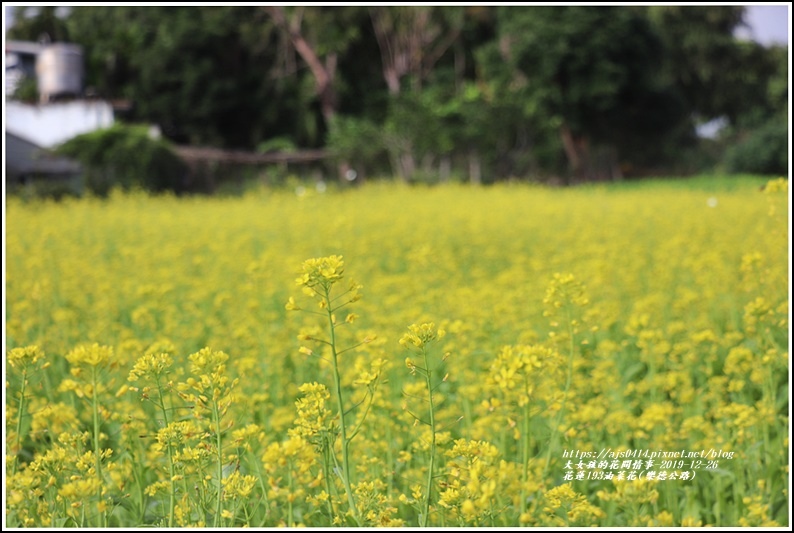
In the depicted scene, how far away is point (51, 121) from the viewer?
1396 cm

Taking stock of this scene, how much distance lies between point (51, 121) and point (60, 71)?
102 cm

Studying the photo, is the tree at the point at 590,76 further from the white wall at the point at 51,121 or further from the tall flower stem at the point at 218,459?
the tall flower stem at the point at 218,459

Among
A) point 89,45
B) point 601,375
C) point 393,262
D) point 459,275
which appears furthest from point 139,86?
point 601,375

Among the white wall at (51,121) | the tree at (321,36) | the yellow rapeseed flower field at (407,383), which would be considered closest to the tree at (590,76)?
the tree at (321,36)

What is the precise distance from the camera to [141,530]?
1.53 metres

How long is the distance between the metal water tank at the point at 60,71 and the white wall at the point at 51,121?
0.24 meters

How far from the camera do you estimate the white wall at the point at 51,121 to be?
44.8 ft

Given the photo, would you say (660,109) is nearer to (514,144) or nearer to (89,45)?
(514,144)

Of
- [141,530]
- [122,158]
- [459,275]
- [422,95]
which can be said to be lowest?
[141,530]

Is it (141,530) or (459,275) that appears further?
(459,275)

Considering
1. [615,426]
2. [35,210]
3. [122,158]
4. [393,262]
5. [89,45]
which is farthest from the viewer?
[89,45]

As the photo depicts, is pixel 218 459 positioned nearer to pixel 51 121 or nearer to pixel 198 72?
pixel 51 121

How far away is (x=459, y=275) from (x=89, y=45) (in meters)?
12.2

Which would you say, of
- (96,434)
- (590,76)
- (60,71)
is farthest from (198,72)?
(96,434)
